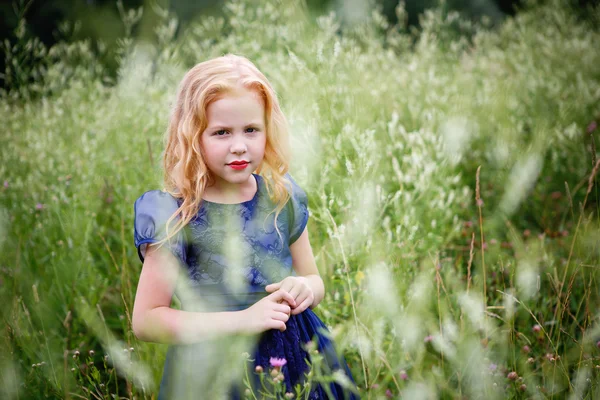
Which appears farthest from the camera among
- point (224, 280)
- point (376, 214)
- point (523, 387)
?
point (376, 214)

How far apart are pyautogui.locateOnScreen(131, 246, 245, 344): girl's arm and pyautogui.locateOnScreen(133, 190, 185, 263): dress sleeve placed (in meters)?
0.02

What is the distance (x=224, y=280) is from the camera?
1.26 m

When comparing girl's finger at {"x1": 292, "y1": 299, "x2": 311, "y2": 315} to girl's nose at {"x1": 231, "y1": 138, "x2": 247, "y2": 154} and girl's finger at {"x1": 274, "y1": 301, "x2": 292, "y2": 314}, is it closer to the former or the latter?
girl's finger at {"x1": 274, "y1": 301, "x2": 292, "y2": 314}

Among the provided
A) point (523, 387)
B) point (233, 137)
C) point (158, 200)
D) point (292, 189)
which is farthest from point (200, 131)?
point (523, 387)

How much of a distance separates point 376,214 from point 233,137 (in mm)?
723

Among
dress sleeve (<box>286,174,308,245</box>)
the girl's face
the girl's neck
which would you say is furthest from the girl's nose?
dress sleeve (<box>286,174,308,245</box>)

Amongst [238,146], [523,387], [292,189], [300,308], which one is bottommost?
[523,387]

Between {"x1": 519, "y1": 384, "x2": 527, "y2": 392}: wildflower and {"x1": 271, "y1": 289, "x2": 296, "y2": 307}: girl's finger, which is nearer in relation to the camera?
{"x1": 271, "y1": 289, "x2": 296, "y2": 307}: girl's finger

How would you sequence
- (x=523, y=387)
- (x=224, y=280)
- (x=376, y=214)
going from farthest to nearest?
1. (x=376, y=214)
2. (x=523, y=387)
3. (x=224, y=280)

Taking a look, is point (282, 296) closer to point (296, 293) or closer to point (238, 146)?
point (296, 293)

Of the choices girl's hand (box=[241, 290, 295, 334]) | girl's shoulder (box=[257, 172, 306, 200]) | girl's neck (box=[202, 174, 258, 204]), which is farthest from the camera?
girl's shoulder (box=[257, 172, 306, 200])

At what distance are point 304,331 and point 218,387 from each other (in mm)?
300

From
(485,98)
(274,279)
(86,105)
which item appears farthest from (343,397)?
(86,105)

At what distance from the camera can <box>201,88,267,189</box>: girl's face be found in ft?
4.02
